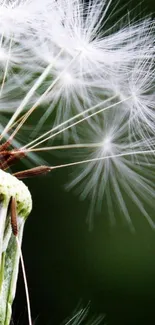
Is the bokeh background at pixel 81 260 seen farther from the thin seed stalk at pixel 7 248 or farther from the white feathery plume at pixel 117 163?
the thin seed stalk at pixel 7 248

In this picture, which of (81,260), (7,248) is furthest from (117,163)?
(81,260)

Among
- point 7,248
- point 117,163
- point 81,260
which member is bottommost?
point 7,248

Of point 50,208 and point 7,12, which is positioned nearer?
point 7,12

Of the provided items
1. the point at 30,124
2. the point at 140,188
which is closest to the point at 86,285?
the point at 30,124

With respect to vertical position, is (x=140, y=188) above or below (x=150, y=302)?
below

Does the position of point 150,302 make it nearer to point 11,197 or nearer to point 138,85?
point 138,85

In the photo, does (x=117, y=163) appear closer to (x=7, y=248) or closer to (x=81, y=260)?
(x=7, y=248)
